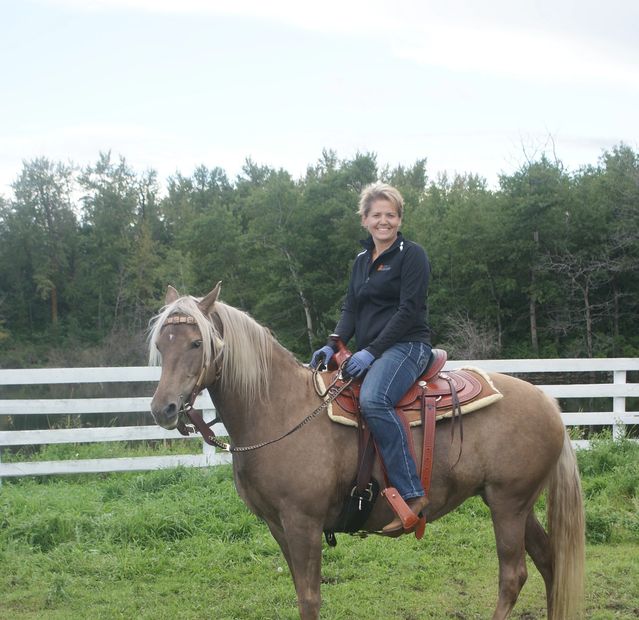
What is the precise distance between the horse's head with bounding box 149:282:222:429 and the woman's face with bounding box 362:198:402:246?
1079 millimetres

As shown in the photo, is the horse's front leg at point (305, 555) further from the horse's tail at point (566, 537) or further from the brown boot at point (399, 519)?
the horse's tail at point (566, 537)

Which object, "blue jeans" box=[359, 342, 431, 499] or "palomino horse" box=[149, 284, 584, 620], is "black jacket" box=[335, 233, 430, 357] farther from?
"palomino horse" box=[149, 284, 584, 620]

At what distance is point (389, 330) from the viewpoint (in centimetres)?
379

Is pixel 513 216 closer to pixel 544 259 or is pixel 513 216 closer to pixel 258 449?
pixel 544 259

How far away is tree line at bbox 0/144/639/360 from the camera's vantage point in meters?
34.7

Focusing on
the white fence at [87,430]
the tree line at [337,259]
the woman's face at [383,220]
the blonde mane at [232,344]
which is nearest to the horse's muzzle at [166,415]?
the blonde mane at [232,344]

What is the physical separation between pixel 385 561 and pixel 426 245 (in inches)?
1430

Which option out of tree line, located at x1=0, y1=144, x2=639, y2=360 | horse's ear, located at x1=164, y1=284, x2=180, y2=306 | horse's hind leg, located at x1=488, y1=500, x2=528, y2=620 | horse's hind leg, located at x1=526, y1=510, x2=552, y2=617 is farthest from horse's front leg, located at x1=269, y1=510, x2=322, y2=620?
tree line, located at x1=0, y1=144, x2=639, y2=360

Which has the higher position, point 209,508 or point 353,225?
point 353,225

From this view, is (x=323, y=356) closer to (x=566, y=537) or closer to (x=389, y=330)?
(x=389, y=330)

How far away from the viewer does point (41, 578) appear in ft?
17.0

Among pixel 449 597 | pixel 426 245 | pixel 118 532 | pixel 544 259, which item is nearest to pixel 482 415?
pixel 449 597

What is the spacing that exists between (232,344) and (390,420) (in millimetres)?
997

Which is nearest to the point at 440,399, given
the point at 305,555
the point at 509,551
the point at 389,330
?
the point at 389,330
